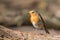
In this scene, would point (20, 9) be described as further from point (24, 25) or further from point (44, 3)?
point (24, 25)

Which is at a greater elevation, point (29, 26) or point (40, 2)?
point (40, 2)

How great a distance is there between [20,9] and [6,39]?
740cm

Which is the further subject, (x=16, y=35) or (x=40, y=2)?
(x=40, y=2)

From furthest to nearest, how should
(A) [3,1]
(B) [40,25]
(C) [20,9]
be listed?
(A) [3,1]
(C) [20,9]
(B) [40,25]

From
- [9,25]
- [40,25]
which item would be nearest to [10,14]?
[9,25]

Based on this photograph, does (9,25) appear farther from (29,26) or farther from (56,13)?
(56,13)

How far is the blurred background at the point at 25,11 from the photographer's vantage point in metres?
11.1

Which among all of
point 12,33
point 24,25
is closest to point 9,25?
point 24,25

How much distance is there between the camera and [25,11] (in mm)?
11680

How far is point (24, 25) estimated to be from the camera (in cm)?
1114

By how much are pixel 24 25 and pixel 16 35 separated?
17.2 feet

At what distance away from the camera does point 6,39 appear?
5.61m

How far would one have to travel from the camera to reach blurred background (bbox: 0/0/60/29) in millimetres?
11148

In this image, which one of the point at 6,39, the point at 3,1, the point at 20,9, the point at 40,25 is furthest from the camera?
the point at 3,1
